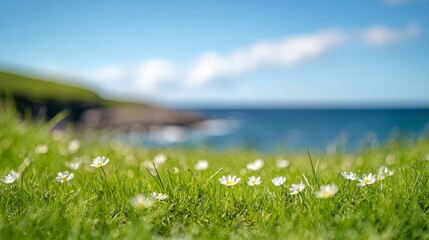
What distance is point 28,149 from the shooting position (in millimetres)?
5410

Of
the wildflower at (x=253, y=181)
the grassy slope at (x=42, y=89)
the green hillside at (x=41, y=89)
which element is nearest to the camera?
the wildflower at (x=253, y=181)

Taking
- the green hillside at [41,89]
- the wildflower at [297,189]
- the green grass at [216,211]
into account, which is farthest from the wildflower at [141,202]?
the green hillside at [41,89]

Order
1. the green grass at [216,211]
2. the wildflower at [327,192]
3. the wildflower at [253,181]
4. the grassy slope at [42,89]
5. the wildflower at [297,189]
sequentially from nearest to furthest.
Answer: the green grass at [216,211] < the wildflower at [327,192] < the wildflower at [297,189] < the wildflower at [253,181] < the grassy slope at [42,89]

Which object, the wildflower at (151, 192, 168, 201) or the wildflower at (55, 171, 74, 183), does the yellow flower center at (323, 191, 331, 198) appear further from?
the wildflower at (55, 171, 74, 183)

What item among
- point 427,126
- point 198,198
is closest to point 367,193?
point 198,198

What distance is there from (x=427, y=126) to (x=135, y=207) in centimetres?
604

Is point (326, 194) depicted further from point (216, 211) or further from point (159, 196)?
point (159, 196)

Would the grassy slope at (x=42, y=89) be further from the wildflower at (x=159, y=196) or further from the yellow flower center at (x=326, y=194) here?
the yellow flower center at (x=326, y=194)

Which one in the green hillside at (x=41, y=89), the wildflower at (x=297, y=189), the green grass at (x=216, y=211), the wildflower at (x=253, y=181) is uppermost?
the wildflower at (x=297, y=189)

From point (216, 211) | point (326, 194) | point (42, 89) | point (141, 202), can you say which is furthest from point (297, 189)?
point (42, 89)

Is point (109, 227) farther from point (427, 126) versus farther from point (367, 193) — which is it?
point (427, 126)

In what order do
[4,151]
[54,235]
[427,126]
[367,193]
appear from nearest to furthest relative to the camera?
1. [54,235]
2. [367,193]
3. [4,151]
4. [427,126]

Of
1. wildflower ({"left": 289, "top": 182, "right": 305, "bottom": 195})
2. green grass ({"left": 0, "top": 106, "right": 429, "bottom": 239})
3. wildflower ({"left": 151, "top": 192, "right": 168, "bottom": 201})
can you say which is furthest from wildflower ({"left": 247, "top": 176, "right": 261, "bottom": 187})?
wildflower ({"left": 151, "top": 192, "right": 168, "bottom": 201})

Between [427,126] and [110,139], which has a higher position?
[427,126]
